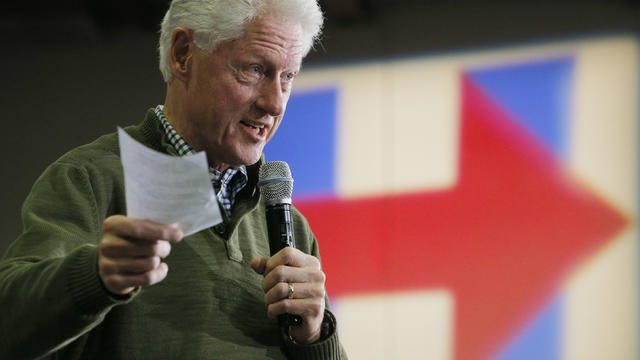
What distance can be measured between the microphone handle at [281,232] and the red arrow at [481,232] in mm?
2148

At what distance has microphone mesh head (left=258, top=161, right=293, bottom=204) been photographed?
145 centimetres

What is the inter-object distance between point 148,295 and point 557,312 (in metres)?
2.39

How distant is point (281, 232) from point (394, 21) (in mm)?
2569

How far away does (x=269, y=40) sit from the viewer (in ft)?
5.02

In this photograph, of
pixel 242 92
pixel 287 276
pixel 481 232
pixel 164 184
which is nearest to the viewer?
pixel 164 184

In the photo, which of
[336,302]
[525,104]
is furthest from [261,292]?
[525,104]

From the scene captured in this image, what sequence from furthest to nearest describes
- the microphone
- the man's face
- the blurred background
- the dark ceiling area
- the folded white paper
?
the dark ceiling area
the blurred background
the man's face
the microphone
the folded white paper

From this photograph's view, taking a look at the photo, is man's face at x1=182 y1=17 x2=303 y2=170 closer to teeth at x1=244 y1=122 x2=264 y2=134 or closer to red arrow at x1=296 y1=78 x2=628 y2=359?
teeth at x1=244 y1=122 x2=264 y2=134

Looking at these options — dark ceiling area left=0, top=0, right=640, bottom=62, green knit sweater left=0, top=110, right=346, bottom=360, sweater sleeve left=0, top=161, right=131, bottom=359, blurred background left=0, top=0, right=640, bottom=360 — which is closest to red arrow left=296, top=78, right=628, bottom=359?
blurred background left=0, top=0, right=640, bottom=360

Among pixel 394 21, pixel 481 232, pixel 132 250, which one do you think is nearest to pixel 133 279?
pixel 132 250

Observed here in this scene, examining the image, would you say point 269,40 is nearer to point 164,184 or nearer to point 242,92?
point 242,92

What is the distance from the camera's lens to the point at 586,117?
3.42 meters

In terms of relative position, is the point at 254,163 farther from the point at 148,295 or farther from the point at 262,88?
the point at 148,295

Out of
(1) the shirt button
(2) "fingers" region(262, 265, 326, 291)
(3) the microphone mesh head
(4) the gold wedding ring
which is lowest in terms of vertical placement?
(1) the shirt button
